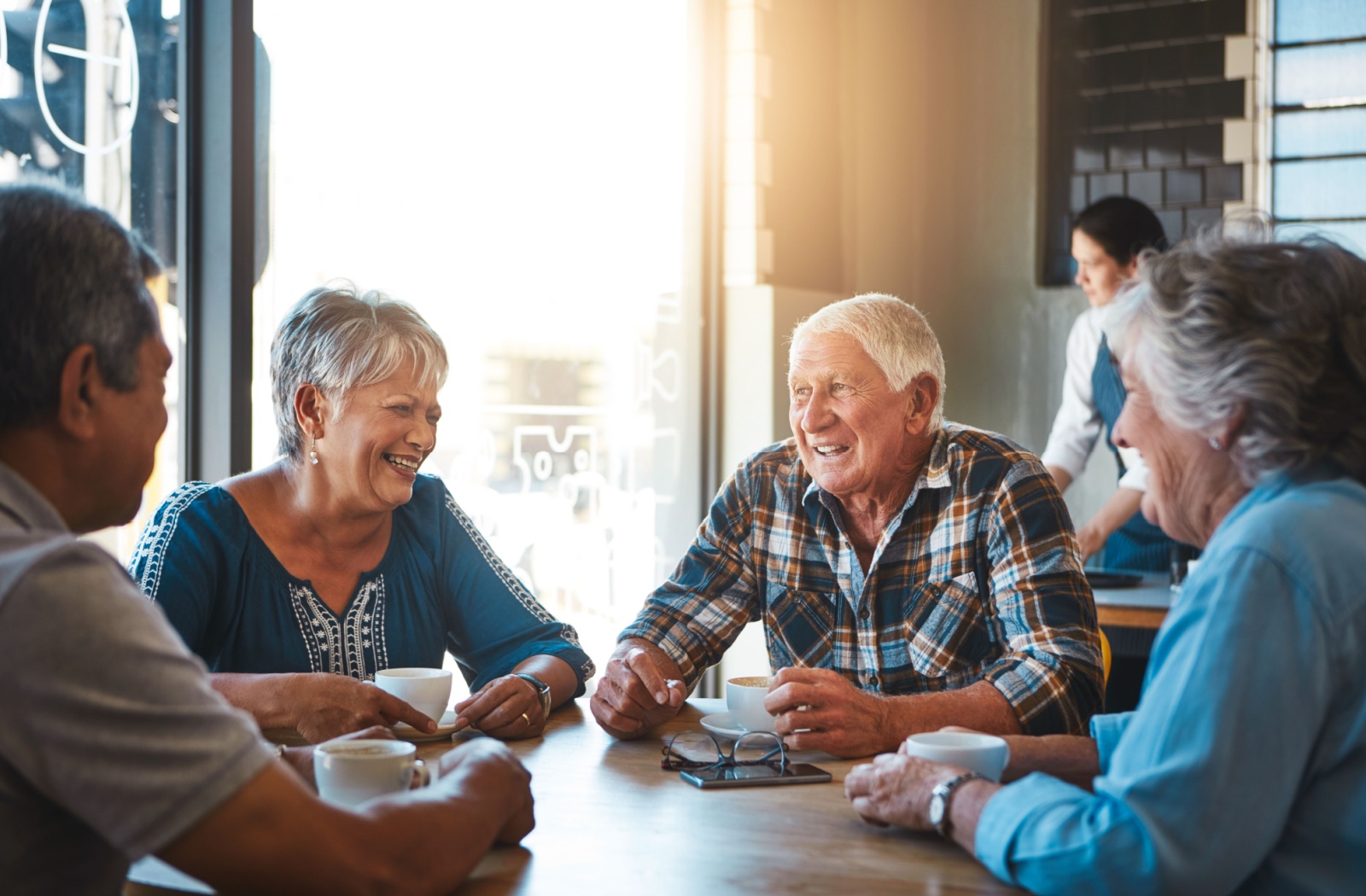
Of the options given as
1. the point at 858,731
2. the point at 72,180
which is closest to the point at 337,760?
the point at 858,731

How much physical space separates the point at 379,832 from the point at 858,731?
2.51 feet

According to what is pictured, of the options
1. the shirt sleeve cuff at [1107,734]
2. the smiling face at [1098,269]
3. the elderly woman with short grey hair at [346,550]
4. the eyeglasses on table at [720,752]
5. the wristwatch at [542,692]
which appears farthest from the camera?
the smiling face at [1098,269]

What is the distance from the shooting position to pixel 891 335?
2.21m

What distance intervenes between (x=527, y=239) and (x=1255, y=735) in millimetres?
2802

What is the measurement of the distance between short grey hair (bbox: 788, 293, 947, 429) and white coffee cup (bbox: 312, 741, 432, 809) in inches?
46.7

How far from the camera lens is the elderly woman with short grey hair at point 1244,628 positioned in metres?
1.05

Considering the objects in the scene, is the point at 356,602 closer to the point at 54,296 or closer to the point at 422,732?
the point at 422,732

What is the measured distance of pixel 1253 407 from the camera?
1147mm

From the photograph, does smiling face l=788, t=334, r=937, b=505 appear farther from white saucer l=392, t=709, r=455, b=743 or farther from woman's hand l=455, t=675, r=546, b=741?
white saucer l=392, t=709, r=455, b=743

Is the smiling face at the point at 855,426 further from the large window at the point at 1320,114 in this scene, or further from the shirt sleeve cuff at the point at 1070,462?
the large window at the point at 1320,114

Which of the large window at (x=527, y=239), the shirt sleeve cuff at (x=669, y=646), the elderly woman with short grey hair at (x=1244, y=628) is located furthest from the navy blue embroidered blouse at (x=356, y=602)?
the elderly woman with short grey hair at (x=1244, y=628)

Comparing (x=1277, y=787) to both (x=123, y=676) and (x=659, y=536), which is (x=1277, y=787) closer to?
(x=123, y=676)

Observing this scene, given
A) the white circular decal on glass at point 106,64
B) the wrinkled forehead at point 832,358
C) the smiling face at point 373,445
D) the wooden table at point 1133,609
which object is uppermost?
the white circular decal on glass at point 106,64

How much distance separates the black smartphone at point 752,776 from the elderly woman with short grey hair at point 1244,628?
288 mm
